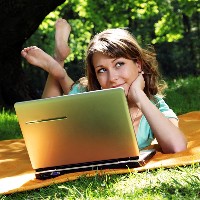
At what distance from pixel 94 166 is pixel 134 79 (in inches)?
28.9

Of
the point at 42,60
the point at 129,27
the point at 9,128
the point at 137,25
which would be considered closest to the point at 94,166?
the point at 42,60

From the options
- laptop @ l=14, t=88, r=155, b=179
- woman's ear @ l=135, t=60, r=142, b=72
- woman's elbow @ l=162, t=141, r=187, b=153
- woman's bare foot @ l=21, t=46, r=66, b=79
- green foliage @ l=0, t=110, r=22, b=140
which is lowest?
green foliage @ l=0, t=110, r=22, b=140

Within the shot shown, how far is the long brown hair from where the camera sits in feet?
10.5

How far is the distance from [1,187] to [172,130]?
1.11 metres

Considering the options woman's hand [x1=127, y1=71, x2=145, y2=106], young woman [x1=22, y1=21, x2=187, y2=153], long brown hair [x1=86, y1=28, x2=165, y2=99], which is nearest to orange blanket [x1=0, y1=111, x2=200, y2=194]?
young woman [x1=22, y1=21, x2=187, y2=153]

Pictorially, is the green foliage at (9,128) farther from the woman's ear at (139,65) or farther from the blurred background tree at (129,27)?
the woman's ear at (139,65)

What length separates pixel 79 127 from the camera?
269cm

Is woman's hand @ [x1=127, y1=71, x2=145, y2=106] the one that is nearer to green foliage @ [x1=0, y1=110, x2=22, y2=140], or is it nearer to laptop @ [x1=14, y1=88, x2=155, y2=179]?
laptop @ [x1=14, y1=88, x2=155, y2=179]

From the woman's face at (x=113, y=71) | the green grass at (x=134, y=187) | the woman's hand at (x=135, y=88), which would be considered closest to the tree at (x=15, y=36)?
the woman's face at (x=113, y=71)

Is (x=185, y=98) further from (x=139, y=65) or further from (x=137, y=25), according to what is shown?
(x=137, y=25)

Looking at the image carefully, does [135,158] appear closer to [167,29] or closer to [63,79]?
[63,79]

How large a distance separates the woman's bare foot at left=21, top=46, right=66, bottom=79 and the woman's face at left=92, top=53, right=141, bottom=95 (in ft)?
2.34

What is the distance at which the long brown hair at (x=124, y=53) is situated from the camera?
3.21 meters

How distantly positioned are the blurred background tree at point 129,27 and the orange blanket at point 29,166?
938 millimetres
